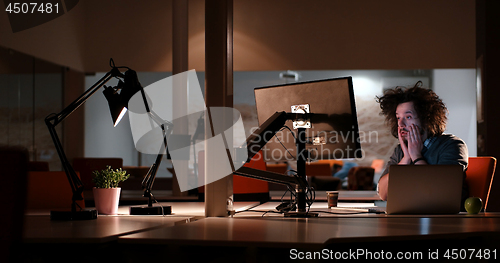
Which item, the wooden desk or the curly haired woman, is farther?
the curly haired woman

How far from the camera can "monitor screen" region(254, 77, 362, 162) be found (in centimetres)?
181

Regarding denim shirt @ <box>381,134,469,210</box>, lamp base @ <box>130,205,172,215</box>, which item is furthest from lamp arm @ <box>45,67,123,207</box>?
denim shirt @ <box>381,134,469,210</box>

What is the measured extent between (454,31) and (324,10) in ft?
5.51

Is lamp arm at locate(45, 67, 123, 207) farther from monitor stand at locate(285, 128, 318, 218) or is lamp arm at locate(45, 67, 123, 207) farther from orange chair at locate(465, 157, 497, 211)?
orange chair at locate(465, 157, 497, 211)

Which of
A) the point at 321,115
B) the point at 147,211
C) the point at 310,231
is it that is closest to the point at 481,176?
the point at 321,115

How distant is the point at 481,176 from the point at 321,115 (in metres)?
1.01

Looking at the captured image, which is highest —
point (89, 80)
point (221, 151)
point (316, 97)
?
point (89, 80)

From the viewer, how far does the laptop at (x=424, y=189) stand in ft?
5.57

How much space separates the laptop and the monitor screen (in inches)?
7.3

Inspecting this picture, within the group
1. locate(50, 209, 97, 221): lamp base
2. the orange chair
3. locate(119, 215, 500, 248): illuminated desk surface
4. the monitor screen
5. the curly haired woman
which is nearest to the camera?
locate(119, 215, 500, 248): illuminated desk surface

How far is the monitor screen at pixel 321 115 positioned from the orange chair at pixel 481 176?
871 millimetres

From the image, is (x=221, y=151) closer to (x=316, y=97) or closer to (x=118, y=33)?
(x=316, y=97)

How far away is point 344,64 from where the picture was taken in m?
6.09

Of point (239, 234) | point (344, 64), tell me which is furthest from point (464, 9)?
point (239, 234)
